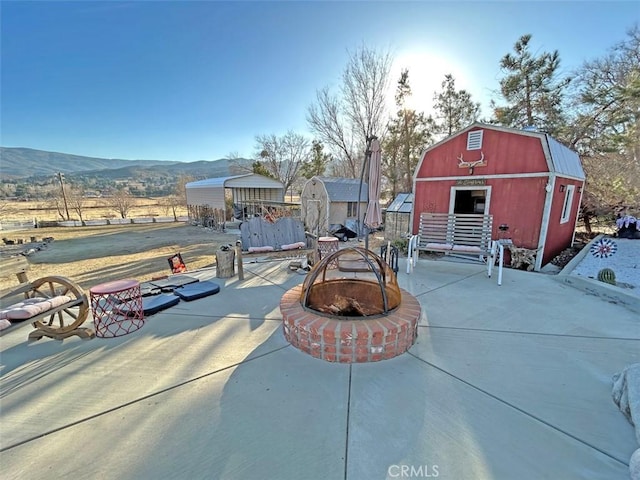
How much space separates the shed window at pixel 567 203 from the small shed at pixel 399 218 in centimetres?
451

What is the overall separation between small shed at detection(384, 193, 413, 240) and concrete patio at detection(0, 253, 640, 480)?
300 inches

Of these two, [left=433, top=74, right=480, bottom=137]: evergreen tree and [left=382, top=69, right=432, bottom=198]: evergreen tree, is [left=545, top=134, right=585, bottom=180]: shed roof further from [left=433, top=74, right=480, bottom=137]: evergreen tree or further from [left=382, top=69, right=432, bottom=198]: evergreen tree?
[left=433, top=74, right=480, bottom=137]: evergreen tree

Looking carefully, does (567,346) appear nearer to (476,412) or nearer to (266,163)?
(476,412)

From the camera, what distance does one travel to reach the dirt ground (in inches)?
280

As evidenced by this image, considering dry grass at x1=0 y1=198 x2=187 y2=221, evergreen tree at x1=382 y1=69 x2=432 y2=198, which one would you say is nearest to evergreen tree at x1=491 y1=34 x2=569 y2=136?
evergreen tree at x1=382 y1=69 x2=432 y2=198

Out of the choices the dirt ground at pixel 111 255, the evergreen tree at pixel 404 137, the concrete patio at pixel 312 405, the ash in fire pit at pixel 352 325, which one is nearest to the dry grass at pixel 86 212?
the dirt ground at pixel 111 255

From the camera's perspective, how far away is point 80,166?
351 feet

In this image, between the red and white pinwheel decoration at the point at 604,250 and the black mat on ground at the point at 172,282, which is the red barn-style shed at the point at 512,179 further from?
the black mat on ground at the point at 172,282

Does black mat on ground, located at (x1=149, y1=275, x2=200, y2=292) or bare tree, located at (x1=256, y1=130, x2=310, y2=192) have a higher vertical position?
bare tree, located at (x1=256, y1=130, x2=310, y2=192)

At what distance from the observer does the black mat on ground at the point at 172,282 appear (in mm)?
4133

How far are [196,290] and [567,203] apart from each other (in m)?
9.23

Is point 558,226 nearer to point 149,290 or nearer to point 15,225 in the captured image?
point 149,290

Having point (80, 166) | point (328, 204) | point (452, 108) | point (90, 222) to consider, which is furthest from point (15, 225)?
point (80, 166)

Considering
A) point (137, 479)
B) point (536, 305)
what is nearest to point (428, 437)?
point (137, 479)
